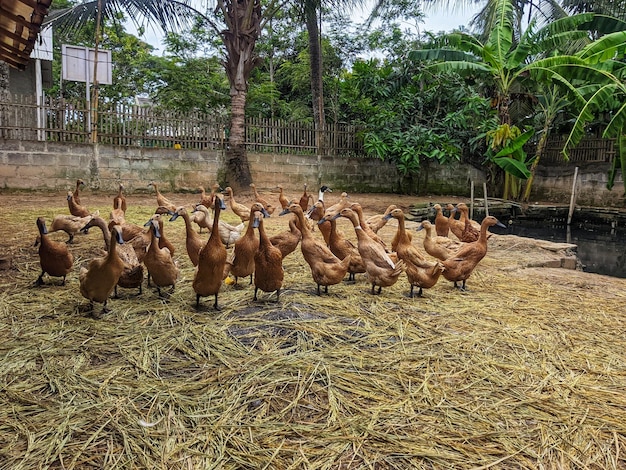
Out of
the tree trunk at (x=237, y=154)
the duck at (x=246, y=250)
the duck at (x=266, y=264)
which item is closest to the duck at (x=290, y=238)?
the duck at (x=246, y=250)

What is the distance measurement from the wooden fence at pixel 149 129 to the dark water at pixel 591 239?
603 centimetres

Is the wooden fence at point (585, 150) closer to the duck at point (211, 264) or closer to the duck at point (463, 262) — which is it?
the duck at point (463, 262)

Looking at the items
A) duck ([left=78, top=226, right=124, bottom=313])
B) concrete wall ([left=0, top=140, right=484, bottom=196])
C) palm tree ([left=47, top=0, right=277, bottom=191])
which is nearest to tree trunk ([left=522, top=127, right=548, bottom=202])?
concrete wall ([left=0, top=140, right=484, bottom=196])

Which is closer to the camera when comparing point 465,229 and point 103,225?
point 103,225

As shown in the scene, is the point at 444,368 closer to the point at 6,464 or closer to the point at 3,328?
the point at 6,464

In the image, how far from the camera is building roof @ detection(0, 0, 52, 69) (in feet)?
10.2

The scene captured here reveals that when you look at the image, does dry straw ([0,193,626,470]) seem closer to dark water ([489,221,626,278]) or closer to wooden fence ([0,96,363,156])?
dark water ([489,221,626,278])

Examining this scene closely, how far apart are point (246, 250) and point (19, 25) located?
8.27 feet

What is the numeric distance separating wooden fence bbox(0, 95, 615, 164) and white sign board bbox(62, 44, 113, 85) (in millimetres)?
942

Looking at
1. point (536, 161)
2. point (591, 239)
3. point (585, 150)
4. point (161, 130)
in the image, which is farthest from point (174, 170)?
point (585, 150)

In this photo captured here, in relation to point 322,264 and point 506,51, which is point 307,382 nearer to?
point 322,264

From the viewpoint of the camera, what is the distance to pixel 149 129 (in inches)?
493

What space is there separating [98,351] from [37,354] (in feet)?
1.09

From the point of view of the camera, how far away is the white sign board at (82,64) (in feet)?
39.1
